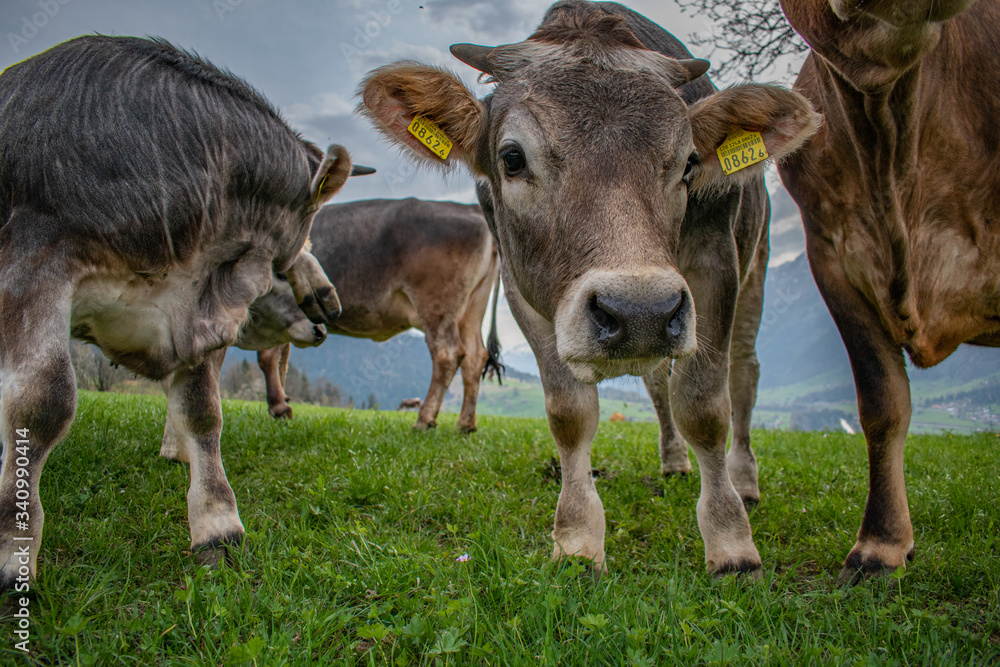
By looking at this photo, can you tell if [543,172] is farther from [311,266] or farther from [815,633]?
[311,266]

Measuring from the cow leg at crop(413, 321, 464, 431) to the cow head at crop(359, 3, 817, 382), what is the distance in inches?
186

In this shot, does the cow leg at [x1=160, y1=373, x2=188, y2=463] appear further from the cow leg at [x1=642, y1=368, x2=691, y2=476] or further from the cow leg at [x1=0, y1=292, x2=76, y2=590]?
the cow leg at [x1=642, y1=368, x2=691, y2=476]

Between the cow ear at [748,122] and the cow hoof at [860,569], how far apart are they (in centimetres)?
185

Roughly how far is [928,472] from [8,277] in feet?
19.6

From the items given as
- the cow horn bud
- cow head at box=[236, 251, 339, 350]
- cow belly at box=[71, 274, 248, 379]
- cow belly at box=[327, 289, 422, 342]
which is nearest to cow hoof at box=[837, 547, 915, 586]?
the cow horn bud

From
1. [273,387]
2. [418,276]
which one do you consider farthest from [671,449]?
[273,387]

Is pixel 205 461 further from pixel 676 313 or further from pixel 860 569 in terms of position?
Answer: pixel 860 569

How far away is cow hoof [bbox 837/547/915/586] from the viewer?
273cm

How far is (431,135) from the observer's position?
10.1ft

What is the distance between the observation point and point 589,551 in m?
2.87

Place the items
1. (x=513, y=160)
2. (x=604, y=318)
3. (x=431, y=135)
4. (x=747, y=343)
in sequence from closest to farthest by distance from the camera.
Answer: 1. (x=604, y=318)
2. (x=513, y=160)
3. (x=431, y=135)
4. (x=747, y=343)

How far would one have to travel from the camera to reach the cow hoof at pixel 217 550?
2.79 meters

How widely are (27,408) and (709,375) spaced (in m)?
2.92

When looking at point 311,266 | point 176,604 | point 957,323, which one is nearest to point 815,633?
point 957,323
